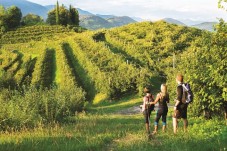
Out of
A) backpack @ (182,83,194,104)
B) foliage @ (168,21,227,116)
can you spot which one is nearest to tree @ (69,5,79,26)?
foliage @ (168,21,227,116)

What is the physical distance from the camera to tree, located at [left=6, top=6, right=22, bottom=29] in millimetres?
118281

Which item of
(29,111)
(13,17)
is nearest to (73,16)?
(13,17)

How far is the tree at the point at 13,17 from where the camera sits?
118 meters

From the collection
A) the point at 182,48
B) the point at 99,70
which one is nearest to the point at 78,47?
the point at 99,70

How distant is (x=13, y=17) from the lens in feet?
396

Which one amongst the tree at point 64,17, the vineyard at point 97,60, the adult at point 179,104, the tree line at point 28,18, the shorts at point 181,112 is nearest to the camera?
the adult at point 179,104

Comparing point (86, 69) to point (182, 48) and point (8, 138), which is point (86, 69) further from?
point (8, 138)

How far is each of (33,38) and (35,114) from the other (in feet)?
291

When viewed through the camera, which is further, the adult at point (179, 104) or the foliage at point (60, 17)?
the foliage at point (60, 17)

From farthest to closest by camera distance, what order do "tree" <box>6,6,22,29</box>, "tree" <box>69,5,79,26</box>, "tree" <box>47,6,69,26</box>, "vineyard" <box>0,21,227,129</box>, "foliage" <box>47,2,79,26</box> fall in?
"tree" <box>69,5,79,26</box>
"tree" <box>47,6,69,26</box>
"foliage" <box>47,2,79,26</box>
"tree" <box>6,6,22,29</box>
"vineyard" <box>0,21,227,129</box>

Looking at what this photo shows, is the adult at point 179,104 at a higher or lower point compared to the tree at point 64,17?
lower

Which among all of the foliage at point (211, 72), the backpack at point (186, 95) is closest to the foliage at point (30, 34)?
the foliage at point (211, 72)

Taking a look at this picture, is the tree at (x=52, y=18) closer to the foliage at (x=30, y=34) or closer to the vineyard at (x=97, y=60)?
the foliage at (x=30, y=34)

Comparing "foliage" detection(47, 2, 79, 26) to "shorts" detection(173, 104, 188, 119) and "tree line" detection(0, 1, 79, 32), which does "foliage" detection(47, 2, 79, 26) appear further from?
"shorts" detection(173, 104, 188, 119)
